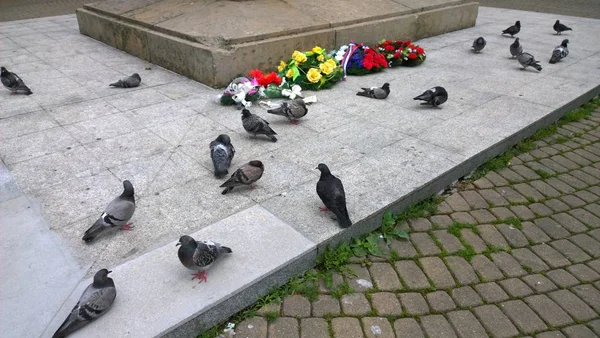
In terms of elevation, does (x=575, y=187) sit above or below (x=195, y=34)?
below

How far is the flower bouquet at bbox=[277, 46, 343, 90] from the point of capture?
22.6 feet

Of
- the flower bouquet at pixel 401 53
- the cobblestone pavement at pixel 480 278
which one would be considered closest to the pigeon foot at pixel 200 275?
the cobblestone pavement at pixel 480 278

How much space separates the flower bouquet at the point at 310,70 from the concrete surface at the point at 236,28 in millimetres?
424

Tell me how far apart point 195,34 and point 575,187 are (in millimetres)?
5845

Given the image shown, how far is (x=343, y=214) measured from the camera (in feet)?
11.8

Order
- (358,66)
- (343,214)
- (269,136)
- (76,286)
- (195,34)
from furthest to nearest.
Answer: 1. (358,66)
2. (195,34)
3. (269,136)
4. (343,214)
5. (76,286)

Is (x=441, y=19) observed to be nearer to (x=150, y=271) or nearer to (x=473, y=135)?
(x=473, y=135)

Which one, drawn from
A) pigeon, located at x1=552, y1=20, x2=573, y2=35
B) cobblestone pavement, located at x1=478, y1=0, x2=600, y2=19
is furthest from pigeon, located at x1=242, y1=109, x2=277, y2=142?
cobblestone pavement, located at x1=478, y1=0, x2=600, y2=19

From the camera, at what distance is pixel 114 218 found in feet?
11.3

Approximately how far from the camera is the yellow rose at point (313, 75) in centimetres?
679

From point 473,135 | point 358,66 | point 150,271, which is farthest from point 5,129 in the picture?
point 473,135

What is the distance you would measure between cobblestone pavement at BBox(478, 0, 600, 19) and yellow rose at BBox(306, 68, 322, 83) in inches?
444

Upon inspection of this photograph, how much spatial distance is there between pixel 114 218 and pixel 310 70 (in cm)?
420

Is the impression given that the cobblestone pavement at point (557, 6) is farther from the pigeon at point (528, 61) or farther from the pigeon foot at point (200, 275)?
the pigeon foot at point (200, 275)
